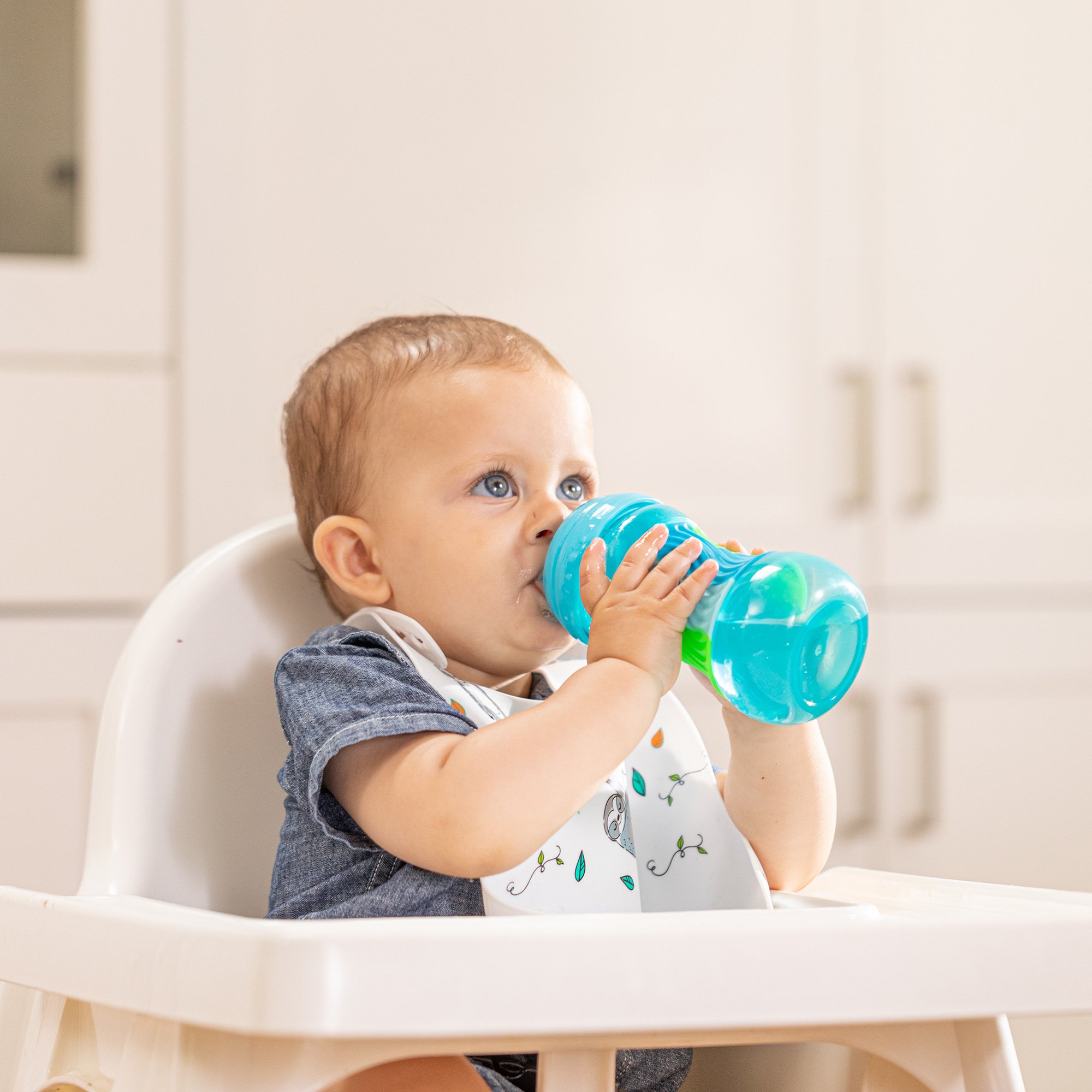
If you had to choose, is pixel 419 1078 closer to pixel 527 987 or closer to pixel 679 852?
pixel 527 987

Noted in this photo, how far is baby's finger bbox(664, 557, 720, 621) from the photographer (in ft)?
1.87

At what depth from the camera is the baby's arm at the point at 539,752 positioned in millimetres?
530

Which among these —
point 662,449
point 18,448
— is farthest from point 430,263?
point 18,448

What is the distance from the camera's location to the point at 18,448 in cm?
121

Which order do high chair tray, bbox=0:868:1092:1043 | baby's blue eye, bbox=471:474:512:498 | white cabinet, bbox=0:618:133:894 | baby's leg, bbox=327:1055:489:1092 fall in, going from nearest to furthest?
high chair tray, bbox=0:868:1092:1043 < baby's leg, bbox=327:1055:489:1092 < baby's blue eye, bbox=471:474:512:498 < white cabinet, bbox=0:618:133:894

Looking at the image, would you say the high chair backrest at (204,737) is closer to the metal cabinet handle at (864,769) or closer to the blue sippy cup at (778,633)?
the blue sippy cup at (778,633)

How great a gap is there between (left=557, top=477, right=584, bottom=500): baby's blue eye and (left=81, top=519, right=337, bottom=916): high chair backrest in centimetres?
16

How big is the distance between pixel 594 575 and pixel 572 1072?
0.25m

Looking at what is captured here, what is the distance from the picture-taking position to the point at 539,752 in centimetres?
54

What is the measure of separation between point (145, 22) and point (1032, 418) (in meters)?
1.10

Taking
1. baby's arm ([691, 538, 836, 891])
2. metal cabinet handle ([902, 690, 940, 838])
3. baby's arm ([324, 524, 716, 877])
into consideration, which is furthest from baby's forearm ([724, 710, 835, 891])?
metal cabinet handle ([902, 690, 940, 838])

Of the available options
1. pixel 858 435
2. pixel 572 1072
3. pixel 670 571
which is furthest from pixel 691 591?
pixel 858 435

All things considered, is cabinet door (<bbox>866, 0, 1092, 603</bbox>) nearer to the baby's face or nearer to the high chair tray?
the baby's face

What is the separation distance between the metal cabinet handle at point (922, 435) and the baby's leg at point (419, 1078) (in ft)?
3.64
